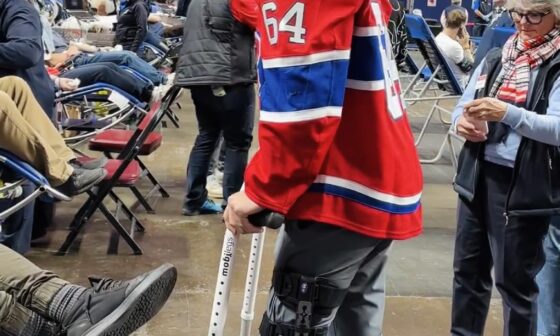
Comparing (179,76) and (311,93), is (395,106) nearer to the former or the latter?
(311,93)

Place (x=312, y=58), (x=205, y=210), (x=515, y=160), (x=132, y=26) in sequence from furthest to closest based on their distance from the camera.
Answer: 1. (x=132, y=26)
2. (x=205, y=210)
3. (x=515, y=160)
4. (x=312, y=58)

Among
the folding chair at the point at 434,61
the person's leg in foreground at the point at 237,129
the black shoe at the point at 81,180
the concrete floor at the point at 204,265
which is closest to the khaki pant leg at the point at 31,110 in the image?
the black shoe at the point at 81,180

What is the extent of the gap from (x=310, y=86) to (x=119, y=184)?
2.58 meters

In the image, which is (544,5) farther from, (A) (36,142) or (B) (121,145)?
(B) (121,145)

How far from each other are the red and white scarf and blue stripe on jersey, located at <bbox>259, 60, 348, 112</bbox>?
1025 mm

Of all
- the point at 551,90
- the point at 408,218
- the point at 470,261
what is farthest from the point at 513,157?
the point at 408,218

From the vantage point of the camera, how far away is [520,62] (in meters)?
2.36

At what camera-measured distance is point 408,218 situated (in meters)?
1.76

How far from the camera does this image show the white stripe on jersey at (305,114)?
1530 mm

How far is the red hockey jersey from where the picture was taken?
1527 mm

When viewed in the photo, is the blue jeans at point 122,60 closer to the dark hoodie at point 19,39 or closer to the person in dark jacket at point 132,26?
the person in dark jacket at point 132,26

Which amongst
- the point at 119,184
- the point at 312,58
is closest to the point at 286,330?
the point at 312,58

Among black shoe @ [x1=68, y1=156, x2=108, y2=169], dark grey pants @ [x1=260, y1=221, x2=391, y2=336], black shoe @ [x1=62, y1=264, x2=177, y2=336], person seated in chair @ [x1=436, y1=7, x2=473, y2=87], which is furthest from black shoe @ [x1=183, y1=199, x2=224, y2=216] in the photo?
person seated in chair @ [x1=436, y1=7, x2=473, y2=87]

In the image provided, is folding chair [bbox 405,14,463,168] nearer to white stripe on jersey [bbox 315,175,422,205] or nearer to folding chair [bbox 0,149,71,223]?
folding chair [bbox 0,149,71,223]
